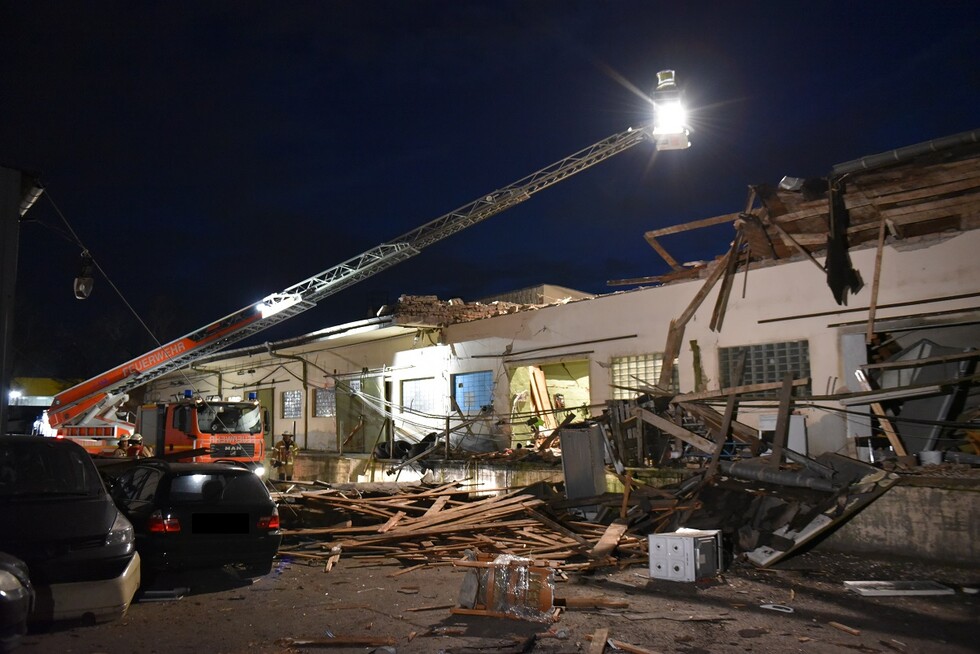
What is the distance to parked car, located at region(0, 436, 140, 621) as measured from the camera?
5.86 m

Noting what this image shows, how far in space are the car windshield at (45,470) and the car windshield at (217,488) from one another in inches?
35.2

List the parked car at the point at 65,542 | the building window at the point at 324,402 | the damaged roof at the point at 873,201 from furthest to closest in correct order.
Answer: the building window at the point at 324,402 → the damaged roof at the point at 873,201 → the parked car at the point at 65,542

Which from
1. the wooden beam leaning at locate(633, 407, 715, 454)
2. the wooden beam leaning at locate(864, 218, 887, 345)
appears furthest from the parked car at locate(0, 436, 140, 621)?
the wooden beam leaning at locate(864, 218, 887, 345)

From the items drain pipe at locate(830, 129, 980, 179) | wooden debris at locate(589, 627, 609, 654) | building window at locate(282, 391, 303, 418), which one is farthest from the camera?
building window at locate(282, 391, 303, 418)

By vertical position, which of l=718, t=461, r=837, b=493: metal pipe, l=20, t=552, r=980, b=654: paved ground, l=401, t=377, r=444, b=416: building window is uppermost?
l=401, t=377, r=444, b=416: building window

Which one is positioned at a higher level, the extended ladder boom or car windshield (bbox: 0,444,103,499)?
the extended ladder boom

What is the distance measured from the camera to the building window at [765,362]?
12.7 meters

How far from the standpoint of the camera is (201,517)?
7.79 metres

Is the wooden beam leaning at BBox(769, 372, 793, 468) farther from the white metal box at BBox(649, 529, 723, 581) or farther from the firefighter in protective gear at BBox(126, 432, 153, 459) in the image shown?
the firefighter in protective gear at BBox(126, 432, 153, 459)

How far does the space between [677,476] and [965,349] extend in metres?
5.02

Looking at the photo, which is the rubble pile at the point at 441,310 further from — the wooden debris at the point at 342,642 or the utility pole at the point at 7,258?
the wooden debris at the point at 342,642

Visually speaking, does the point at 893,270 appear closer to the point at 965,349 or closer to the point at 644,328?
the point at 965,349

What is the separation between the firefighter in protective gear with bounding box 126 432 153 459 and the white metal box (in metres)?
13.8

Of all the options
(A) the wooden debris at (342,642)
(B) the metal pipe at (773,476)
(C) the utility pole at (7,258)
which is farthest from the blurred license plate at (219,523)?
(B) the metal pipe at (773,476)
